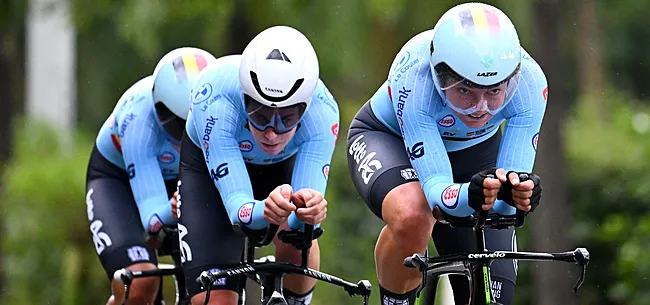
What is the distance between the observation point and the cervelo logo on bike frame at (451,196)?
Result: 600 centimetres

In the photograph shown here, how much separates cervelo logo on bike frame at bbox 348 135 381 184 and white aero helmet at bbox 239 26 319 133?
0.48 meters

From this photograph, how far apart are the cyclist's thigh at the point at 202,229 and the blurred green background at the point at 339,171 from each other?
4.97 metres

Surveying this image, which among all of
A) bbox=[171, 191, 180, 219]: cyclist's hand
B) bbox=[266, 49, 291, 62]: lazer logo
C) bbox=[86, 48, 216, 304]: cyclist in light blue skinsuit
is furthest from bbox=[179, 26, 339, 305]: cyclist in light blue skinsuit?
bbox=[86, 48, 216, 304]: cyclist in light blue skinsuit

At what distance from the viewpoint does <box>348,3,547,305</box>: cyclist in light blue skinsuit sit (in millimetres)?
6031

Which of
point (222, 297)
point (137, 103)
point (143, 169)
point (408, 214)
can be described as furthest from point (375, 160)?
point (137, 103)

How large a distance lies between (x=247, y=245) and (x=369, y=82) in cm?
1850

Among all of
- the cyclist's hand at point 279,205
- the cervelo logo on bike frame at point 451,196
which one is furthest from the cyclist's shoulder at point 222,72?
the cervelo logo on bike frame at point 451,196

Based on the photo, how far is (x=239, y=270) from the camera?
6613mm

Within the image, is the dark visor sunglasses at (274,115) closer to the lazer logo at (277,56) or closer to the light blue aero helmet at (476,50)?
the lazer logo at (277,56)

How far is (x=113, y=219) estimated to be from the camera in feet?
28.8

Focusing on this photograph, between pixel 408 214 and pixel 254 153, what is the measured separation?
1.37 metres

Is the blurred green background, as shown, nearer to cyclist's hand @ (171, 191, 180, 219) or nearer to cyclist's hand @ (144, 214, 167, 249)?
cyclist's hand @ (144, 214, 167, 249)

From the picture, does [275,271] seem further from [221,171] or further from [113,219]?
[113,219]

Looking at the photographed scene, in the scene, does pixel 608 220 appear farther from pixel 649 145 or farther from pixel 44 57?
pixel 44 57
